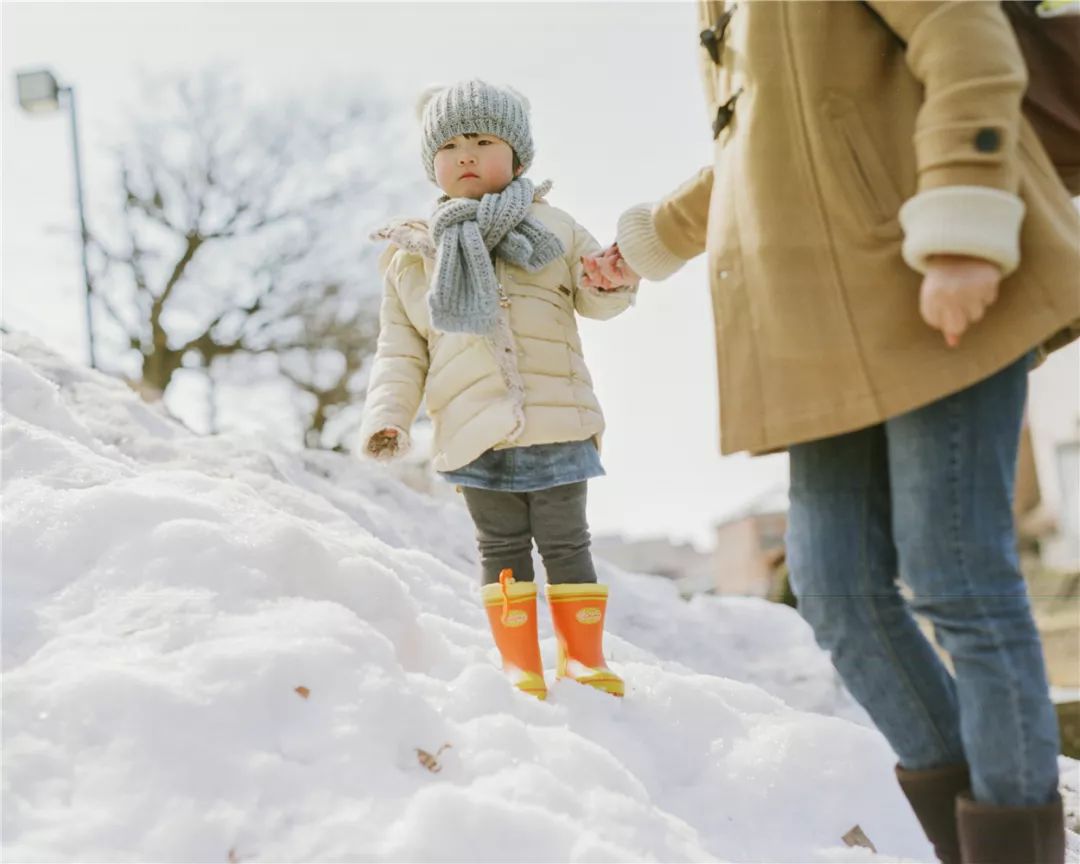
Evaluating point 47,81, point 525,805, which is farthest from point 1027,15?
point 47,81

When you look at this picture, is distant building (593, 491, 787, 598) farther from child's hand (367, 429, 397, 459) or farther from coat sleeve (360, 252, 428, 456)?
child's hand (367, 429, 397, 459)

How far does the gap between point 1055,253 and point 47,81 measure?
444 inches

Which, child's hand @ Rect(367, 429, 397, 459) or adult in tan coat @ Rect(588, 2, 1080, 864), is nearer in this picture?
adult in tan coat @ Rect(588, 2, 1080, 864)

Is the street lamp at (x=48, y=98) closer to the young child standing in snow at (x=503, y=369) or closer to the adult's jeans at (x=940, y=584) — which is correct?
the young child standing in snow at (x=503, y=369)

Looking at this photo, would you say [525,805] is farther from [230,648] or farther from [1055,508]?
[1055,508]

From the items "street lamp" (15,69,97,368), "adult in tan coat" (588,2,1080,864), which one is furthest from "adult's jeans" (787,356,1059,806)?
"street lamp" (15,69,97,368)

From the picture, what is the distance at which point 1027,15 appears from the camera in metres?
1.66

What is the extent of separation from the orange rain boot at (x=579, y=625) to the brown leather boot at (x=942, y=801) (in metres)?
1.09

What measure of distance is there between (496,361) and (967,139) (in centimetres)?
149

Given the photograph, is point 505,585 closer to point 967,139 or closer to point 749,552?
point 967,139

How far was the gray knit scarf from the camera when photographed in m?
2.70

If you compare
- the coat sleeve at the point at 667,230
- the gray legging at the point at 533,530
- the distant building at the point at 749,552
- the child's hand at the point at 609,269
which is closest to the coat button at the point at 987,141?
the coat sleeve at the point at 667,230

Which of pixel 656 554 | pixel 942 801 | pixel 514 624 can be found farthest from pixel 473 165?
pixel 656 554

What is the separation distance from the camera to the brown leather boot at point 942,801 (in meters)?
1.66
